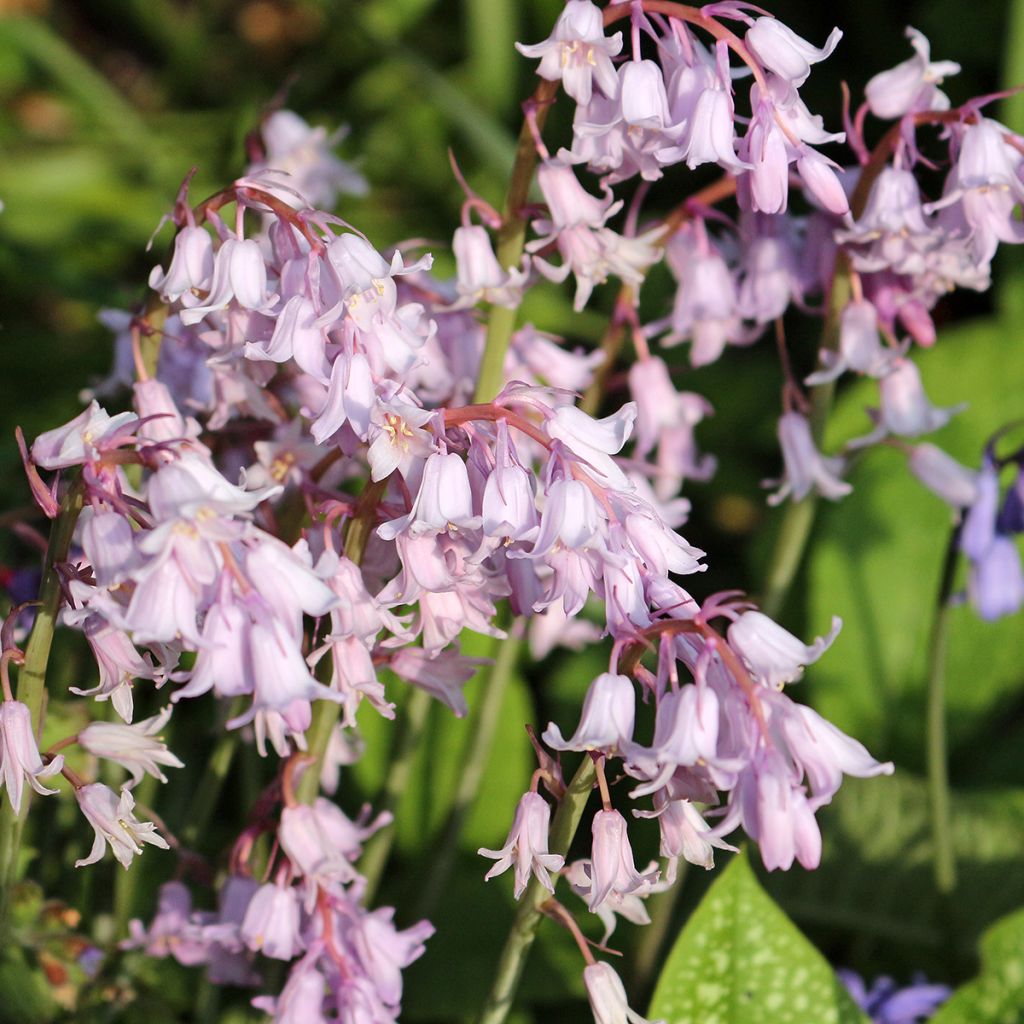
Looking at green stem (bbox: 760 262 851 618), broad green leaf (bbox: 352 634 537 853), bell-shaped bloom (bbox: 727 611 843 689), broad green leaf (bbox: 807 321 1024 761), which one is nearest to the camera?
bell-shaped bloom (bbox: 727 611 843 689)

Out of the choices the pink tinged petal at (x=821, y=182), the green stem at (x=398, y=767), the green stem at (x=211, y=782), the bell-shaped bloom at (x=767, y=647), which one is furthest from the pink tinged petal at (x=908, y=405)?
the green stem at (x=211, y=782)

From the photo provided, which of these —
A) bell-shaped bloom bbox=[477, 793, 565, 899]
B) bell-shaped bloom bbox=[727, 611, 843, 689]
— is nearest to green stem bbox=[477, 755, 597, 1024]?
bell-shaped bloom bbox=[477, 793, 565, 899]

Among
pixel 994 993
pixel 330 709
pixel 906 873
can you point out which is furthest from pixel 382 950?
pixel 906 873

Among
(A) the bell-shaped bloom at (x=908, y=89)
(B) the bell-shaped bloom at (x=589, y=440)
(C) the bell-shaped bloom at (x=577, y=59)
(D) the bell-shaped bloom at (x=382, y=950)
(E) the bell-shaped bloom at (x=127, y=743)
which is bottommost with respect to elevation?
(D) the bell-shaped bloom at (x=382, y=950)

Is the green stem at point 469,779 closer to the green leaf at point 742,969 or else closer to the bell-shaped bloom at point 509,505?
the green leaf at point 742,969

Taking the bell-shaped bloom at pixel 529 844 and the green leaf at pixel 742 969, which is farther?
the green leaf at pixel 742 969

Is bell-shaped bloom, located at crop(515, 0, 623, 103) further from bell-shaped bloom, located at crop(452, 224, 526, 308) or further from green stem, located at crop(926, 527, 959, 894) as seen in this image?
green stem, located at crop(926, 527, 959, 894)

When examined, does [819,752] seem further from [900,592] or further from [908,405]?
[900,592]

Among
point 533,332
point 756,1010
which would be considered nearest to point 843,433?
point 533,332
